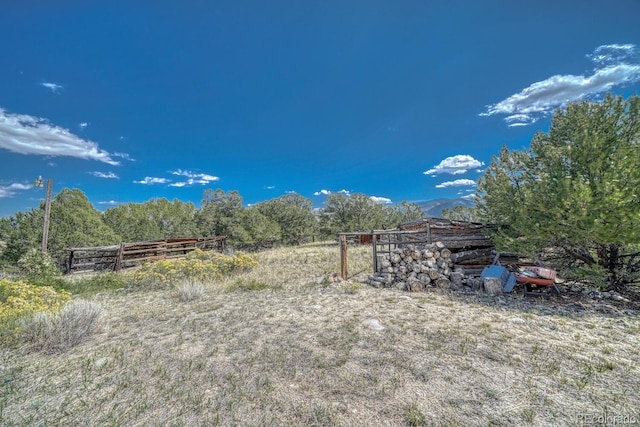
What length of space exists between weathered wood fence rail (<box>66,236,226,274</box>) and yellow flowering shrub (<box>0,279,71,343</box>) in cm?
736

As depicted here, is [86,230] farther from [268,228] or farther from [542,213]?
[542,213]

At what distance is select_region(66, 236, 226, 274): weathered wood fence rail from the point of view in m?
11.8

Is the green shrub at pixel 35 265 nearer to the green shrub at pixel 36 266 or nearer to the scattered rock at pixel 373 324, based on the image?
the green shrub at pixel 36 266

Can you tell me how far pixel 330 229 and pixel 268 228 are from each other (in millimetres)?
5867

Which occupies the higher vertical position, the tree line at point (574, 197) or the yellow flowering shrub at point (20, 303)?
the tree line at point (574, 197)

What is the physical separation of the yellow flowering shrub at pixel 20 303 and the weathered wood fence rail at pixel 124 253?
7.36 m

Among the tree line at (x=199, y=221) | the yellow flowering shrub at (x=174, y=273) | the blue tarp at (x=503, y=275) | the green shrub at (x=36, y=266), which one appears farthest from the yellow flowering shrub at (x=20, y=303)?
the tree line at (x=199, y=221)

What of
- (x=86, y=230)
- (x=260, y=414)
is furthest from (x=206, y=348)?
(x=86, y=230)

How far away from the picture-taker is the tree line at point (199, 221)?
12914 mm

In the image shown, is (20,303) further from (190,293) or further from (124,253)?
(124,253)

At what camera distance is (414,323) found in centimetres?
429

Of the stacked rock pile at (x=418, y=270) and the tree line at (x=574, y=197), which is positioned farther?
the stacked rock pile at (x=418, y=270)

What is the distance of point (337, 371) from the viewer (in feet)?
9.62

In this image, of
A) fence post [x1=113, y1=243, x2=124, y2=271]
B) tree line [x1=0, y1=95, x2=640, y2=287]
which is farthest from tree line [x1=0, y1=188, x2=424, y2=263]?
fence post [x1=113, y1=243, x2=124, y2=271]
